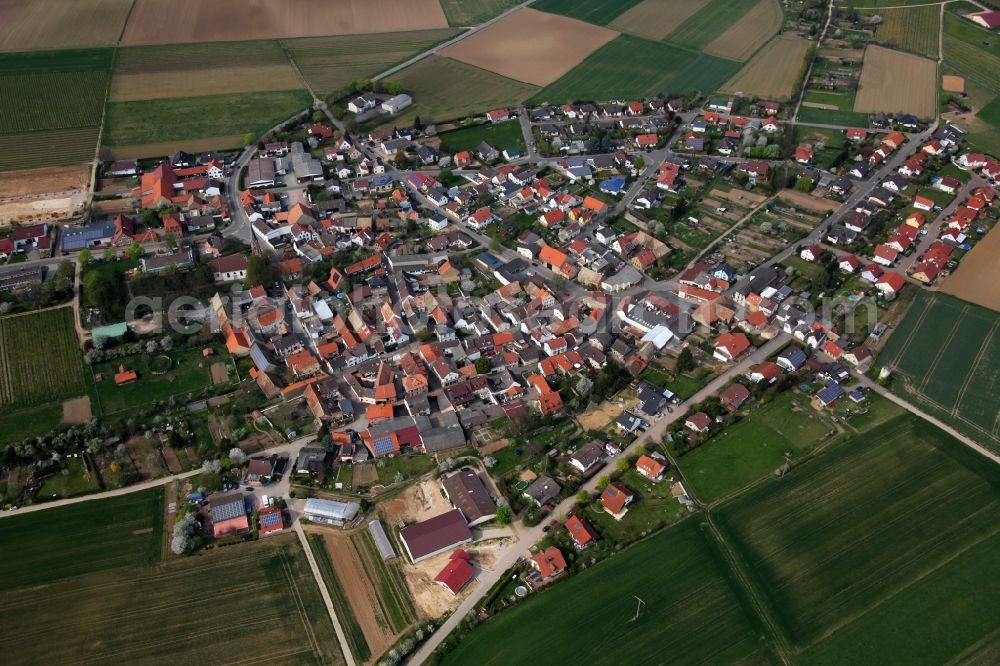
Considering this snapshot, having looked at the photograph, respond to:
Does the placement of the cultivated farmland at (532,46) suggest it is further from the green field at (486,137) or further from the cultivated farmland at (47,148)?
the cultivated farmland at (47,148)

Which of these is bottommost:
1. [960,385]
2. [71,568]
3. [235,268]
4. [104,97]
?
[960,385]

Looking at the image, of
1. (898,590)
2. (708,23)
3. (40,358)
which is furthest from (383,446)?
(708,23)

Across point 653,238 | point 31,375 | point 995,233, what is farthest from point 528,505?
point 995,233

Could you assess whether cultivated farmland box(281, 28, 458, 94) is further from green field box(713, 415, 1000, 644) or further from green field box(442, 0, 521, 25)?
green field box(713, 415, 1000, 644)

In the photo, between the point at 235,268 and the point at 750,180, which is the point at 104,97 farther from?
the point at 750,180

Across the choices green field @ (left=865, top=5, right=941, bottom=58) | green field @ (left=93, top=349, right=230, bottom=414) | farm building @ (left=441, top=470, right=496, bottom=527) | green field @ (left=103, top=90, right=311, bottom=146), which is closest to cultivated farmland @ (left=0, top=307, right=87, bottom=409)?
green field @ (left=93, top=349, right=230, bottom=414)

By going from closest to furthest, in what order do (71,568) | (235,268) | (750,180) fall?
(71,568) < (235,268) < (750,180)

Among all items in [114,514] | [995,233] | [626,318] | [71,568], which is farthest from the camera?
[995,233]

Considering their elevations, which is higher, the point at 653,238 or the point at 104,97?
the point at 104,97
